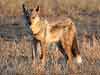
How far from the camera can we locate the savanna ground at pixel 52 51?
988 centimetres

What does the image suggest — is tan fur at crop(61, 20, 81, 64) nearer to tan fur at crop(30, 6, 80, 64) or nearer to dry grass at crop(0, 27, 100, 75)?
tan fur at crop(30, 6, 80, 64)

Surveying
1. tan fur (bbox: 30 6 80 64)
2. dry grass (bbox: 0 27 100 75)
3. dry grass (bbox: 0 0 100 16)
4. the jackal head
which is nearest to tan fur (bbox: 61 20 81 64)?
tan fur (bbox: 30 6 80 64)

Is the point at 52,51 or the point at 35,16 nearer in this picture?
the point at 35,16

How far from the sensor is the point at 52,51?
1199 cm

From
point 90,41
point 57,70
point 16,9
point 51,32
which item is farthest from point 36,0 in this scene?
point 57,70

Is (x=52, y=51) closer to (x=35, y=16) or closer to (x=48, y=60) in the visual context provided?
(x=48, y=60)

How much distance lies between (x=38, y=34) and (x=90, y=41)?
2662 mm

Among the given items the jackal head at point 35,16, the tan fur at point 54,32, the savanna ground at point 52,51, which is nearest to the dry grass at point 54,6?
the savanna ground at point 52,51

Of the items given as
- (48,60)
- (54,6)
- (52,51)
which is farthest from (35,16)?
(54,6)

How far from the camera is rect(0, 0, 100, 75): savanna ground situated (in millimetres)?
9875

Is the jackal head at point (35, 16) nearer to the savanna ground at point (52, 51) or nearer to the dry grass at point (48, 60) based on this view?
the savanna ground at point (52, 51)

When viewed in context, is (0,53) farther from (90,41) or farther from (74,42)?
(90,41)

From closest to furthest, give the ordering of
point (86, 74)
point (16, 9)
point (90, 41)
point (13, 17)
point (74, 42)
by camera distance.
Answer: point (86, 74), point (74, 42), point (90, 41), point (13, 17), point (16, 9)

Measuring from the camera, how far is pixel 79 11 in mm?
20578
